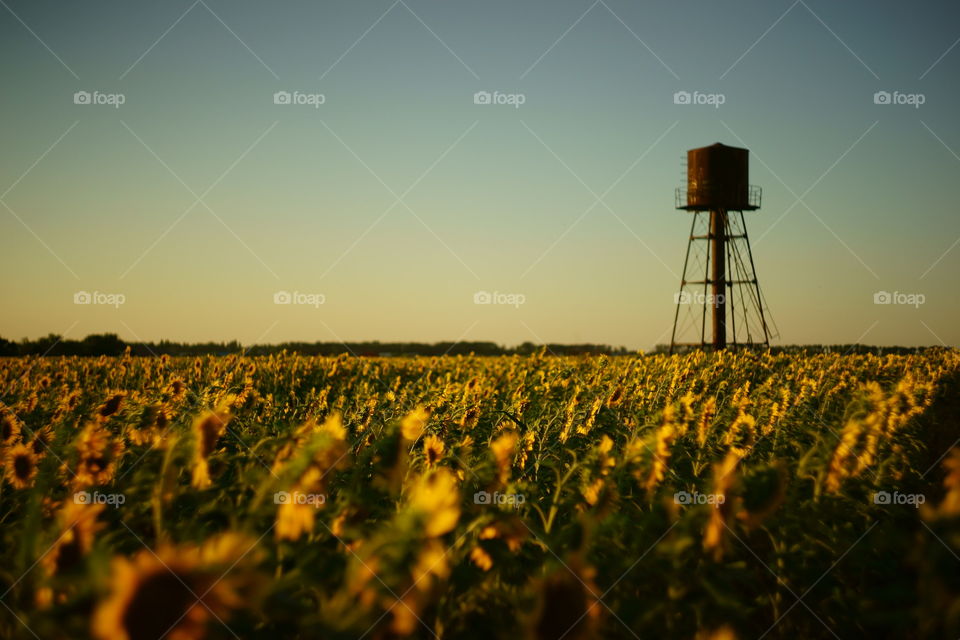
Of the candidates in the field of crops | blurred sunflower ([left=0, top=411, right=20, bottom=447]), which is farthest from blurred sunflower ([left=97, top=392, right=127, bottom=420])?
blurred sunflower ([left=0, top=411, right=20, bottom=447])

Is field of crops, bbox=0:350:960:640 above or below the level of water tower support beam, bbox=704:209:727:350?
below

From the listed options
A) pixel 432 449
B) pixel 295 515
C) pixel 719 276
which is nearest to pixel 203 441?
pixel 295 515

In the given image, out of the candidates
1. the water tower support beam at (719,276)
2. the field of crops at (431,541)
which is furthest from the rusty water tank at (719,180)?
the field of crops at (431,541)

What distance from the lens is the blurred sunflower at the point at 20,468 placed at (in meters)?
3.29

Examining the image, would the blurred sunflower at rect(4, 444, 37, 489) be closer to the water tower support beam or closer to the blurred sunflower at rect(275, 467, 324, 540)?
the blurred sunflower at rect(275, 467, 324, 540)

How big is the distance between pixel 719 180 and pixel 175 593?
30.1m

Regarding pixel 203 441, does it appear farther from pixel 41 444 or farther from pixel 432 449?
pixel 41 444

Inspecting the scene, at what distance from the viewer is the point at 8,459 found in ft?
11.0

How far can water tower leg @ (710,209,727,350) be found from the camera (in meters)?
27.3

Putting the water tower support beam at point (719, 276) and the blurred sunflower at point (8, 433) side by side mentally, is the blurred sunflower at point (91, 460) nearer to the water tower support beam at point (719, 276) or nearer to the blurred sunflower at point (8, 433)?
the blurred sunflower at point (8, 433)

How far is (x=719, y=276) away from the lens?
27688 mm

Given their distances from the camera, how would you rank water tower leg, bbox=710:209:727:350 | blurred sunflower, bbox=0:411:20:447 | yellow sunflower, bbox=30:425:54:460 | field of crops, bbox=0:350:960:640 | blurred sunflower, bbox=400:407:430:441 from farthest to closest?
water tower leg, bbox=710:209:727:350 < blurred sunflower, bbox=0:411:20:447 < yellow sunflower, bbox=30:425:54:460 < blurred sunflower, bbox=400:407:430:441 < field of crops, bbox=0:350:960:640

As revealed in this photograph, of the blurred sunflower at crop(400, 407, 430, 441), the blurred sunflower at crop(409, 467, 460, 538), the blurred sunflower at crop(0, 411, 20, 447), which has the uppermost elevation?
the blurred sunflower at crop(400, 407, 430, 441)

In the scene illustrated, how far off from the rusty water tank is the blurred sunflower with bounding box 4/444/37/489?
93.7ft
